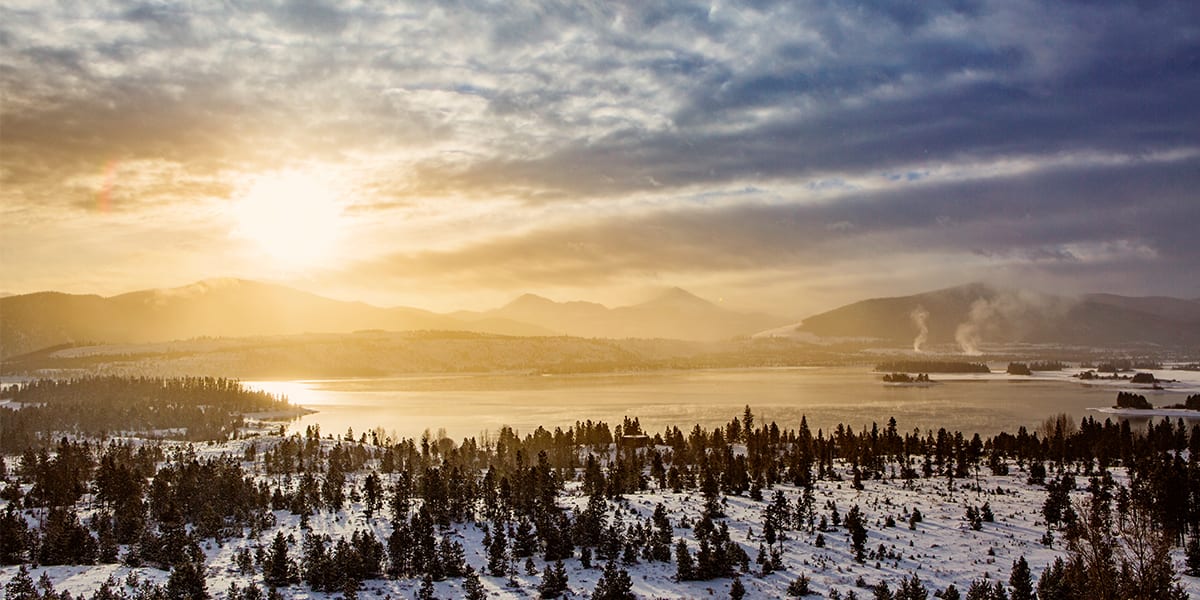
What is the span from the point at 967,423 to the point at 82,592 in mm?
181942

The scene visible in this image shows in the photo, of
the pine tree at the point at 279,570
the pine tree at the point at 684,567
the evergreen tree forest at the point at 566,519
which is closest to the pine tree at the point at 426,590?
the evergreen tree forest at the point at 566,519

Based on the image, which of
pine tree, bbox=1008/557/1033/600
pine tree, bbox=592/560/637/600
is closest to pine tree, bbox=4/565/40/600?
pine tree, bbox=592/560/637/600

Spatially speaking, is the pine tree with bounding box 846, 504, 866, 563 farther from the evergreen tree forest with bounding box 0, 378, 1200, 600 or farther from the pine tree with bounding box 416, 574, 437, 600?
the pine tree with bounding box 416, 574, 437, 600

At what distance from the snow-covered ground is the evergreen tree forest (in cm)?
69

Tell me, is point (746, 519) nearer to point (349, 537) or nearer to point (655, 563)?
point (655, 563)

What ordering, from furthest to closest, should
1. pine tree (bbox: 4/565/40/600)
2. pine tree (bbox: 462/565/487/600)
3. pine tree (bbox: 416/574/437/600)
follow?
pine tree (bbox: 416/574/437/600) → pine tree (bbox: 462/565/487/600) → pine tree (bbox: 4/565/40/600)

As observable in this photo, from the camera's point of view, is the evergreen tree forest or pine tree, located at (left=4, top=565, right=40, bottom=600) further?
the evergreen tree forest

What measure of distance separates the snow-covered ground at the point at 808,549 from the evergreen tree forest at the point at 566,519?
690 millimetres

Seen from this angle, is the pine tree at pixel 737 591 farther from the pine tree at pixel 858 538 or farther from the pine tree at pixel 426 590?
the pine tree at pixel 426 590

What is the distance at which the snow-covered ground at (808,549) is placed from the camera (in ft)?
205

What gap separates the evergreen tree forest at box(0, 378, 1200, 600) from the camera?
58.8 metres

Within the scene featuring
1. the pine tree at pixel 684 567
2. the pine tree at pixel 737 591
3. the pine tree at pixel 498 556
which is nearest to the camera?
the pine tree at pixel 737 591

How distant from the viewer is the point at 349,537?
79375 millimetres

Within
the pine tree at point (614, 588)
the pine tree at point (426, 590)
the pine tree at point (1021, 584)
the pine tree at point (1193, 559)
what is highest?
the pine tree at point (1021, 584)
